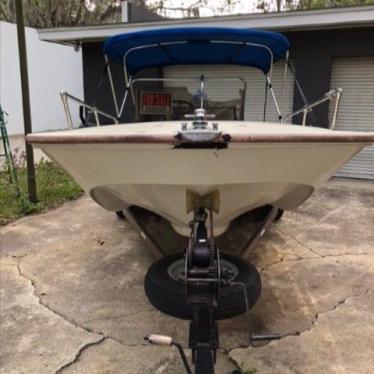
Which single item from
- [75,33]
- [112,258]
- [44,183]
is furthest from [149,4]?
[112,258]

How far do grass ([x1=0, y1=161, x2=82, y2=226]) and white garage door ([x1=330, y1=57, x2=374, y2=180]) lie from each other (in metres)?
4.47

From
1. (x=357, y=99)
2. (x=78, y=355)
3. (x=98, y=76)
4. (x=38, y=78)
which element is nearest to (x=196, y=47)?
(x=78, y=355)

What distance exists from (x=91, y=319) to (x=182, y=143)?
4.70ft

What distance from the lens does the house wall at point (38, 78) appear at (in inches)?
457

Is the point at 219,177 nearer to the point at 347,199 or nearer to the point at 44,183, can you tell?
the point at 347,199

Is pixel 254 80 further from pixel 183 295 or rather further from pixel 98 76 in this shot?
pixel 183 295

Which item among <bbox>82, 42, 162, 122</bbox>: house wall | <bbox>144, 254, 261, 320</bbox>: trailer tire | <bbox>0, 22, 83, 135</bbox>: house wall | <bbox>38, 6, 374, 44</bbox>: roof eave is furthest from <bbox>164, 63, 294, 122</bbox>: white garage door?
<bbox>0, 22, 83, 135</bbox>: house wall

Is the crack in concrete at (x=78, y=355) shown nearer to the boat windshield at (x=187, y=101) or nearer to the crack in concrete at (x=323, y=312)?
the crack in concrete at (x=323, y=312)

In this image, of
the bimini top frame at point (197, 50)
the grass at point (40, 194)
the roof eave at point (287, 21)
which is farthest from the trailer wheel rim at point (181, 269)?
the roof eave at point (287, 21)

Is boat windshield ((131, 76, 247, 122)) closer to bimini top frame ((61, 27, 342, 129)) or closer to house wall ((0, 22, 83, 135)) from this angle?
bimini top frame ((61, 27, 342, 129))

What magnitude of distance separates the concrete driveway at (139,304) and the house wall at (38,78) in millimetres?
8093

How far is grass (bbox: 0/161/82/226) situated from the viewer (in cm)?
511

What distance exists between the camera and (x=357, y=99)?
7023mm

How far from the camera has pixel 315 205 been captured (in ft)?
18.0
